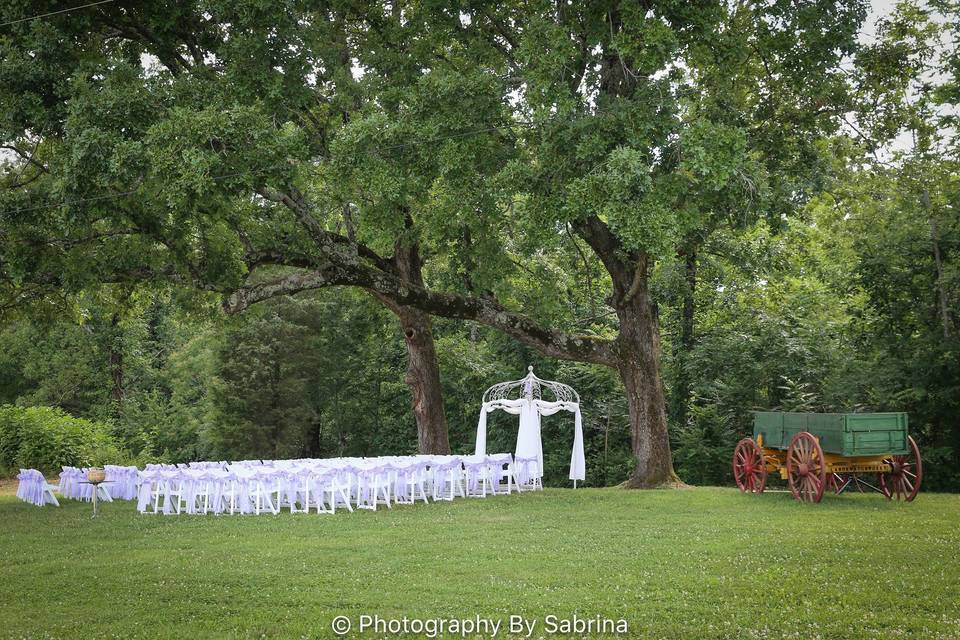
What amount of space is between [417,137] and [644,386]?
7.15 meters

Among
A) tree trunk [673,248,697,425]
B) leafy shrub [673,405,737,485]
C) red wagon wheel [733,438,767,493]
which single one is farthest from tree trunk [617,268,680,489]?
tree trunk [673,248,697,425]

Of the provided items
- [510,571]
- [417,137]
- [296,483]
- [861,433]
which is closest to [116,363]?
[296,483]

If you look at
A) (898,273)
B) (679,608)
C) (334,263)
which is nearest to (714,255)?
(898,273)

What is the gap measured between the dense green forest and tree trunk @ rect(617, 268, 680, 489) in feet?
0.21

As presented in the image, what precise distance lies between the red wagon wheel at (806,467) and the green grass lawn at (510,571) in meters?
0.38

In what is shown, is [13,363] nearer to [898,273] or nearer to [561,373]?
[561,373]

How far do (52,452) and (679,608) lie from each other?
23699 millimetres

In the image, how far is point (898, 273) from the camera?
1912 centimetres

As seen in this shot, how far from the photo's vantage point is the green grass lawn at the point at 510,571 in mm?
7043

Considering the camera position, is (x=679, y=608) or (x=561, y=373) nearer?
(x=679, y=608)

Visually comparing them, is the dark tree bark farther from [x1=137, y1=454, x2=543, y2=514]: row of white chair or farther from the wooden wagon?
the wooden wagon

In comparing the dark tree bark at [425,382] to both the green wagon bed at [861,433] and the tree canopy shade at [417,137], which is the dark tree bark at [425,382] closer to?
the tree canopy shade at [417,137]

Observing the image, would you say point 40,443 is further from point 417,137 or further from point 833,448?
point 833,448

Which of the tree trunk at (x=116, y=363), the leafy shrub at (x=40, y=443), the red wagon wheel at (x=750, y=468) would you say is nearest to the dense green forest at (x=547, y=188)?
the red wagon wheel at (x=750, y=468)
